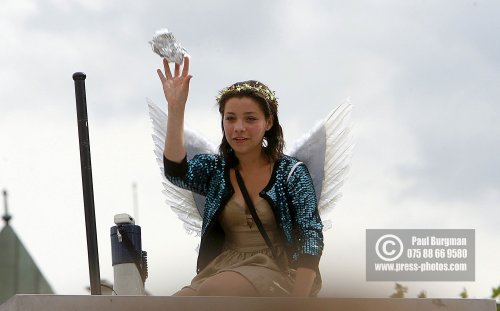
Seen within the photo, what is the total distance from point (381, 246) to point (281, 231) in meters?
1.54

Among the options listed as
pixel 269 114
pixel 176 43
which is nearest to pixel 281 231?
pixel 269 114

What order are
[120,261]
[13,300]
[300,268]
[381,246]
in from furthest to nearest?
[381,246] < [120,261] < [300,268] < [13,300]

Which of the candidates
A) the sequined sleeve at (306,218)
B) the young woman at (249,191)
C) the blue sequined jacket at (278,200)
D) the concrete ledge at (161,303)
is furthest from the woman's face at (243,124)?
the concrete ledge at (161,303)

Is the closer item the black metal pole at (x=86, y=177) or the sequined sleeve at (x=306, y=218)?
the sequined sleeve at (x=306, y=218)

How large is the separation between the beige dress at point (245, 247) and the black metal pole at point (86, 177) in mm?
567

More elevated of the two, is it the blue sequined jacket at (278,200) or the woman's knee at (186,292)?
the blue sequined jacket at (278,200)

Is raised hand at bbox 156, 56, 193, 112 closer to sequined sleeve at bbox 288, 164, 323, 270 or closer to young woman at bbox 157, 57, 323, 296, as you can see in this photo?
young woman at bbox 157, 57, 323, 296

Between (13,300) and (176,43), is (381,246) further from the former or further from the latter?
(13,300)

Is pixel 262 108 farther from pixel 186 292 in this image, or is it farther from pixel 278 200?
pixel 186 292

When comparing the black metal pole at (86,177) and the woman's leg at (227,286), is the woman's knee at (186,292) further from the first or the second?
the black metal pole at (86,177)

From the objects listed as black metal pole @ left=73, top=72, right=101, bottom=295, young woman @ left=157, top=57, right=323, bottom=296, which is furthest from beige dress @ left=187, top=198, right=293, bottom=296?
black metal pole @ left=73, top=72, right=101, bottom=295

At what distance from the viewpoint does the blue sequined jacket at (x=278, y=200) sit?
793cm

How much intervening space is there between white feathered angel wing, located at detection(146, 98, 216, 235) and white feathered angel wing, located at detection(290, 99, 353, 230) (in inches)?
23.8

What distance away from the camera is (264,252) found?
26.2 feet
